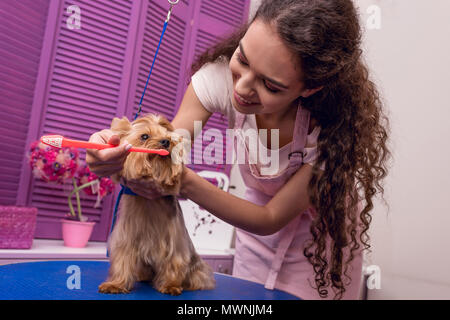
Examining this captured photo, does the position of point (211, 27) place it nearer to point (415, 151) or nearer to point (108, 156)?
point (415, 151)

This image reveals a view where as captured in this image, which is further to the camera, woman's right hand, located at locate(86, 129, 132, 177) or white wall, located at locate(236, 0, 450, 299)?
white wall, located at locate(236, 0, 450, 299)

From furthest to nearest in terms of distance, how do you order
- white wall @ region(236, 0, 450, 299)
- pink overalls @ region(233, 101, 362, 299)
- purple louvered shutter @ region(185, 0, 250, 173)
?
purple louvered shutter @ region(185, 0, 250, 173) < white wall @ region(236, 0, 450, 299) < pink overalls @ region(233, 101, 362, 299)

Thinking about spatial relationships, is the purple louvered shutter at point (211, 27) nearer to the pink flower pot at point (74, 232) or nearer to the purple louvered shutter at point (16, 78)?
the pink flower pot at point (74, 232)

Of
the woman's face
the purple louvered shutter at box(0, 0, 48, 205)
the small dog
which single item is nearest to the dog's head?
the small dog

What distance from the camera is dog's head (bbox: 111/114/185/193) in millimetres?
1063

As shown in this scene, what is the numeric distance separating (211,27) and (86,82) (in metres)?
1.19

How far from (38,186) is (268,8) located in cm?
175

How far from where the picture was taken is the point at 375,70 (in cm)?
250

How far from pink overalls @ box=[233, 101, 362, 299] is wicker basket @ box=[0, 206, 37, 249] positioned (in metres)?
1.15

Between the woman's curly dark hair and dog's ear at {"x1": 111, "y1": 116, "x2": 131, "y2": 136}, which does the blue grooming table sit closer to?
the woman's curly dark hair

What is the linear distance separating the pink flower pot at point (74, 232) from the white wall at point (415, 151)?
5.01 feet

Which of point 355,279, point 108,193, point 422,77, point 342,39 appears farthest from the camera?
point 108,193
